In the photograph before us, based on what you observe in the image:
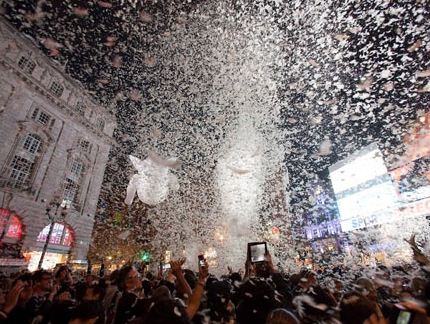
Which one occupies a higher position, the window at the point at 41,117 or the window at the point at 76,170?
the window at the point at 41,117

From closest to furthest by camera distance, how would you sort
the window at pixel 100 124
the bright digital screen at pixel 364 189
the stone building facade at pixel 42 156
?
the stone building facade at pixel 42 156 < the bright digital screen at pixel 364 189 < the window at pixel 100 124

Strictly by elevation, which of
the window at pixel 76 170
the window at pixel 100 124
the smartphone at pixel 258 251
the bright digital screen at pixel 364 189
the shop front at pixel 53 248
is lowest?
the smartphone at pixel 258 251

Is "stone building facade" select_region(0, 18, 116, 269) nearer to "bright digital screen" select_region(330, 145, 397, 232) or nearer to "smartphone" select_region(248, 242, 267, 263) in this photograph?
"smartphone" select_region(248, 242, 267, 263)

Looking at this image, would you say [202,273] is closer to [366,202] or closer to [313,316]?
[313,316]

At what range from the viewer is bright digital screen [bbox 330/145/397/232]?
2316 centimetres

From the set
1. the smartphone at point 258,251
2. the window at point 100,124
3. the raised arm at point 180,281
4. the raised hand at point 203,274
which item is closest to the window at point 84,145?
the window at point 100,124

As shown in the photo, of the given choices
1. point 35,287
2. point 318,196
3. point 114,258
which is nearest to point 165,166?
point 35,287

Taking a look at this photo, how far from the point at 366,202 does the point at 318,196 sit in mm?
39040

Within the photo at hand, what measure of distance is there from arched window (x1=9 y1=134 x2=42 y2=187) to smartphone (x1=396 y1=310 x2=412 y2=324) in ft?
82.7

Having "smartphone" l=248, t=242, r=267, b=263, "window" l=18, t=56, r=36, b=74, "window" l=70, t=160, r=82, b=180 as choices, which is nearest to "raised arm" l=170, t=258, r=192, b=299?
"smartphone" l=248, t=242, r=267, b=263

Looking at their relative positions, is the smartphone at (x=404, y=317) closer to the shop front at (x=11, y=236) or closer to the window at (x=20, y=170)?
the shop front at (x=11, y=236)

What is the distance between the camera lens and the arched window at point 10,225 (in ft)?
63.0

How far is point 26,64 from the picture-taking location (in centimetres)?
2241

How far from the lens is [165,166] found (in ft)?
42.7
